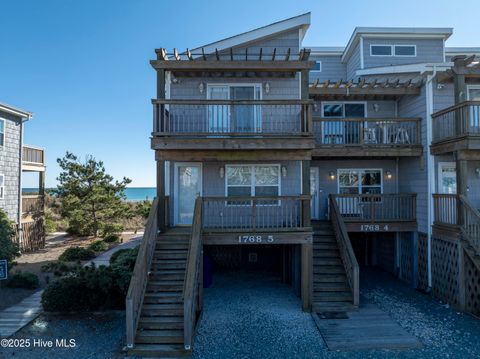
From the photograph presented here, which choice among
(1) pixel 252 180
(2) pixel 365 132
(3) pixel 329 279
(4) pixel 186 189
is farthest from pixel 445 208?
(4) pixel 186 189

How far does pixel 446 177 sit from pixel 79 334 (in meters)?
13.4

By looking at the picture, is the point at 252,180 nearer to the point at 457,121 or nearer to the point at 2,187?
the point at 457,121

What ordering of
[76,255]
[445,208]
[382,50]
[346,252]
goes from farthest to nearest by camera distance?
[382,50]
[76,255]
[445,208]
[346,252]

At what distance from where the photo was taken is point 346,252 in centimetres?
929

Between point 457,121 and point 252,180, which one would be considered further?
point 252,180

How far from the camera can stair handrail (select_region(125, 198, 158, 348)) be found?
21.1ft

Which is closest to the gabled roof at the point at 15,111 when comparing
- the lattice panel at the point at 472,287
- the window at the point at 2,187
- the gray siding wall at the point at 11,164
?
the gray siding wall at the point at 11,164

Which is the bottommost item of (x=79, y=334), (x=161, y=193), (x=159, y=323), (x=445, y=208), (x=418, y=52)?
(x=79, y=334)

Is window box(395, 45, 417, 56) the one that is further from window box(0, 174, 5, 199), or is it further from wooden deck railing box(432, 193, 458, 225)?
window box(0, 174, 5, 199)

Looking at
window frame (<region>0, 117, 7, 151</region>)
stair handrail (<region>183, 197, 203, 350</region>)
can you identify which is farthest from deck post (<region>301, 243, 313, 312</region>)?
window frame (<region>0, 117, 7, 151</region>)

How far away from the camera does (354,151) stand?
11.2 meters

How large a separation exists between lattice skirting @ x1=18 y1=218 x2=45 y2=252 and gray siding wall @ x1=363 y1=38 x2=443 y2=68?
2189 cm

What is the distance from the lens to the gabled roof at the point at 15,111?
50.4ft

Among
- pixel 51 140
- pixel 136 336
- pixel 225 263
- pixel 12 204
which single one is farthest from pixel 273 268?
→ pixel 51 140
